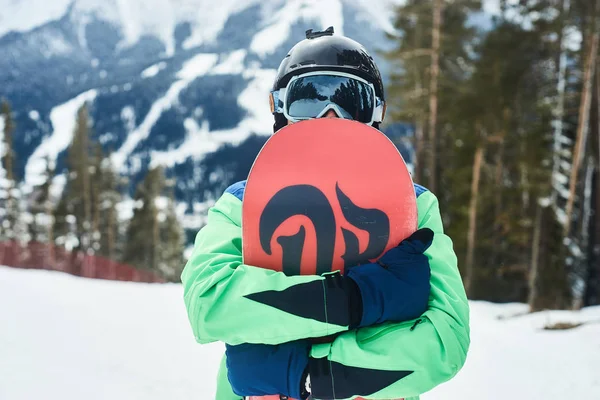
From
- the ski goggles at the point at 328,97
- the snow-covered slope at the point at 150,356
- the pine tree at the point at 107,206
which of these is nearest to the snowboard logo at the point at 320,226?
the ski goggles at the point at 328,97

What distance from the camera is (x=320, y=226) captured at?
→ 137 centimetres

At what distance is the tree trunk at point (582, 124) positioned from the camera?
1255 cm

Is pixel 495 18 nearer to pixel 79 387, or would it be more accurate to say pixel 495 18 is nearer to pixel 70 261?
pixel 79 387

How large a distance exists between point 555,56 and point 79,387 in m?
16.9

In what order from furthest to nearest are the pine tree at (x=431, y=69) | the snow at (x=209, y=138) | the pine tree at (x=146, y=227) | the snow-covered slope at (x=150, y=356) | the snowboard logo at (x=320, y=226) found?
1. the snow at (x=209, y=138)
2. the pine tree at (x=146, y=227)
3. the pine tree at (x=431, y=69)
4. the snow-covered slope at (x=150, y=356)
5. the snowboard logo at (x=320, y=226)

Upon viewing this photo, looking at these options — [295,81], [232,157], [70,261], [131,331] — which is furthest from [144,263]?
[232,157]

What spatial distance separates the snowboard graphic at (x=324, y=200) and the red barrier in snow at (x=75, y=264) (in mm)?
24128

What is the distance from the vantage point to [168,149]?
629 ft

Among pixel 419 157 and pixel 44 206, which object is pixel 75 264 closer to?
pixel 44 206

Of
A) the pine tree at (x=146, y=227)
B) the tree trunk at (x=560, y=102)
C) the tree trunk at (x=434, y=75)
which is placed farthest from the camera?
the pine tree at (x=146, y=227)

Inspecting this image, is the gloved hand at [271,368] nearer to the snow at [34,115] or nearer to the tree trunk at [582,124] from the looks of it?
the tree trunk at [582,124]

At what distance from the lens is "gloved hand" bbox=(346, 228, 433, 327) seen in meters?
1.24

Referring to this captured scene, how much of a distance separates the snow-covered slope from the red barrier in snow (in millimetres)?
18274

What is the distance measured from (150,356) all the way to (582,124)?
13290mm
